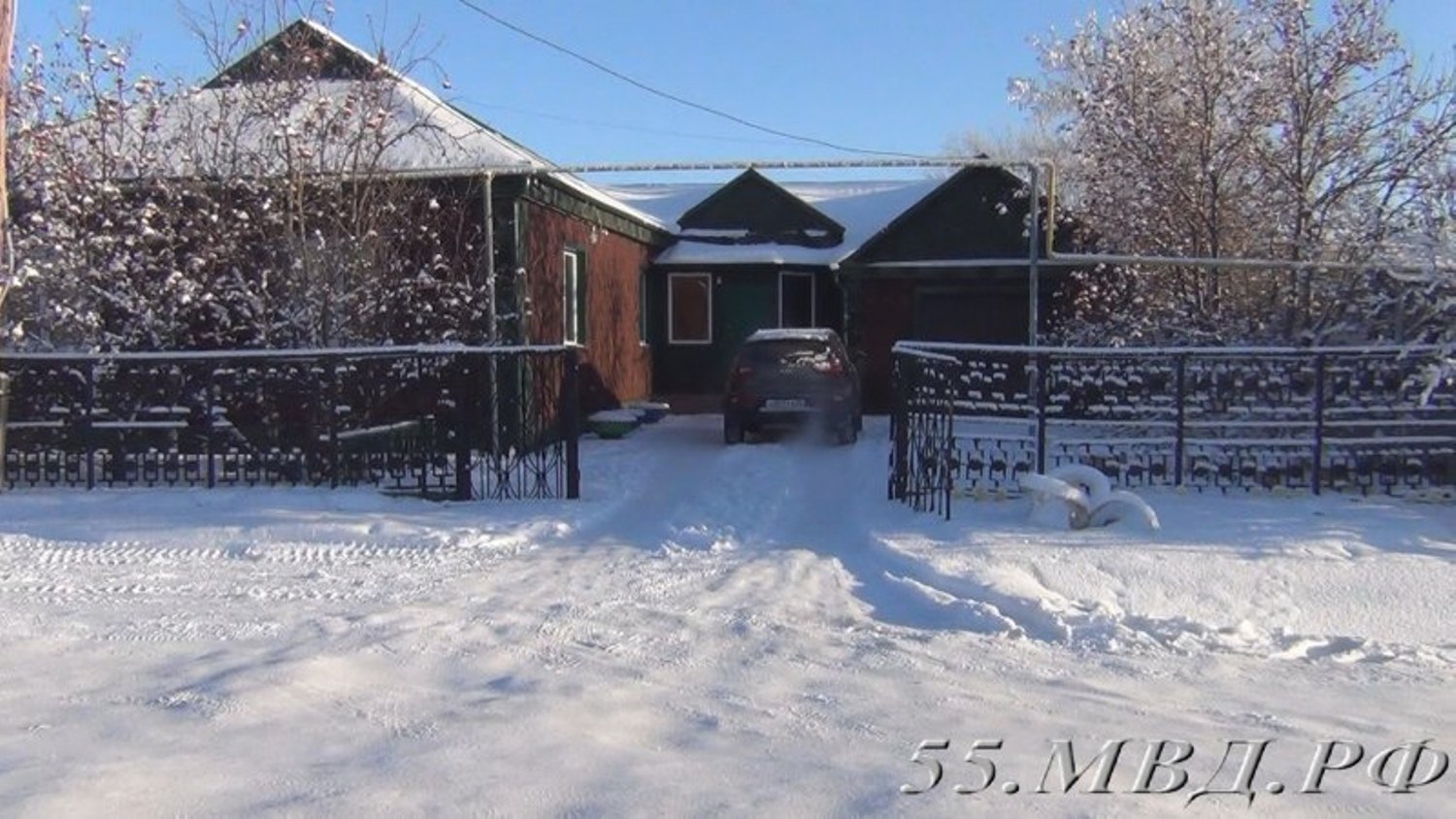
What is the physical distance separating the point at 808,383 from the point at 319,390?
5.45 metres

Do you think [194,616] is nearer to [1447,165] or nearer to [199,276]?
[199,276]

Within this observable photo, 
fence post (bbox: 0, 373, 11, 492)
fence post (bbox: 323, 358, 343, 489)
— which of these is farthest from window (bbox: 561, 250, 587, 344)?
fence post (bbox: 0, 373, 11, 492)

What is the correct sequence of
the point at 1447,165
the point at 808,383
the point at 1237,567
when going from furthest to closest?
the point at 808,383, the point at 1447,165, the point at 1237,567

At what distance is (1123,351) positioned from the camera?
32.4ft

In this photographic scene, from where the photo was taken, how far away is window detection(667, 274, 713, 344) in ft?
66.1

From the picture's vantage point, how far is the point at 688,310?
20.3 metres

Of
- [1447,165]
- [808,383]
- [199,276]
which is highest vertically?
[1447,165]

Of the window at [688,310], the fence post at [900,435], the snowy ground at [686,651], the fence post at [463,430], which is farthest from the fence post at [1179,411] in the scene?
the window at [688,310]

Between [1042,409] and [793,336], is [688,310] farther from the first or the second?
[1042,409]

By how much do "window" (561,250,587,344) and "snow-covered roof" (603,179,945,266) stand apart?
12.0 ft

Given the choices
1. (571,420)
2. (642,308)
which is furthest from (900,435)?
(642,308)

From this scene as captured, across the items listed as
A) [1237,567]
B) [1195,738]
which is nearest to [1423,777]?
[1195,738]

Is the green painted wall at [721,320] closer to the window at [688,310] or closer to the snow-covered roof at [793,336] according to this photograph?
the window at [688,310]

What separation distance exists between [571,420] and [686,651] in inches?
175
